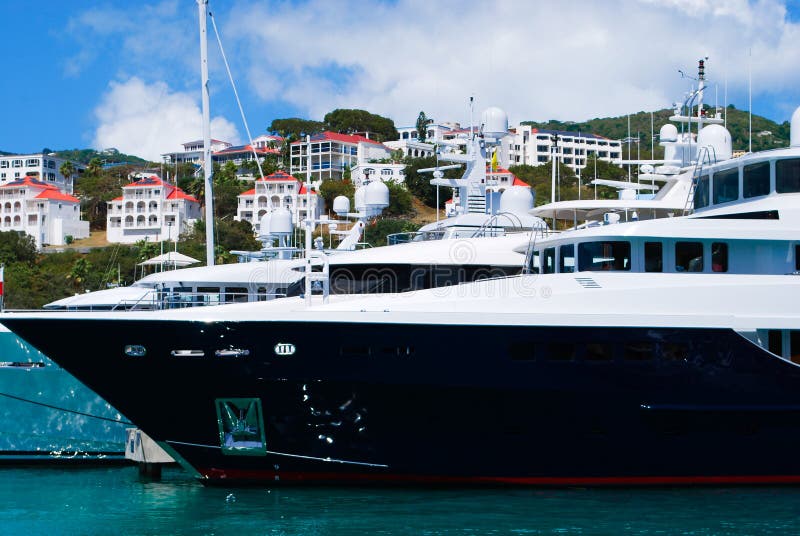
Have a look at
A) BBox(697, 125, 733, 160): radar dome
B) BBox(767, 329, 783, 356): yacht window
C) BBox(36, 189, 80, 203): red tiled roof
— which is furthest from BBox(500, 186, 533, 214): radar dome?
BBox(36, 189, 80, 203): red tiled roof

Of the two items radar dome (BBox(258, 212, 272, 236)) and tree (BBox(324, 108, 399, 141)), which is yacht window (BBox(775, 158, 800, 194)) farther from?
tree (BBox(324, 108, 399, 141))

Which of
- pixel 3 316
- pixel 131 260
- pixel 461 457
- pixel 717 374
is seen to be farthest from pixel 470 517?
pixel 131 260

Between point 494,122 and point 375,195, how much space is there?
350 cm

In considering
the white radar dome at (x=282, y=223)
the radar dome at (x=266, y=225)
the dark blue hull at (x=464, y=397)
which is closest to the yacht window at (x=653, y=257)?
the dark blue hull at (x=464, y=397)

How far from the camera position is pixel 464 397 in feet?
49.7

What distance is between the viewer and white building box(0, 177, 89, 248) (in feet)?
313

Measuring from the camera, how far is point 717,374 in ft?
50.1

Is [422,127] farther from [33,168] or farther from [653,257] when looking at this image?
[653,257]

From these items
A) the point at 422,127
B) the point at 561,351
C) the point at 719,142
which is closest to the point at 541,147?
the point at 422,127

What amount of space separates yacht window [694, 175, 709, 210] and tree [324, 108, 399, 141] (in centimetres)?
11228

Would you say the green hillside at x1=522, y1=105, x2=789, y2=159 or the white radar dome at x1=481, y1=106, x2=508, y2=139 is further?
the green hillside at x1=522, y1=105, x2=789, y2=159

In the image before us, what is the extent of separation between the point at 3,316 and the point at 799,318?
12741 mm

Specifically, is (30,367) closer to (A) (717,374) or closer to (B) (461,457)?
(B) (461,457)

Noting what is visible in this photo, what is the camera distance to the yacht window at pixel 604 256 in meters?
16.3
